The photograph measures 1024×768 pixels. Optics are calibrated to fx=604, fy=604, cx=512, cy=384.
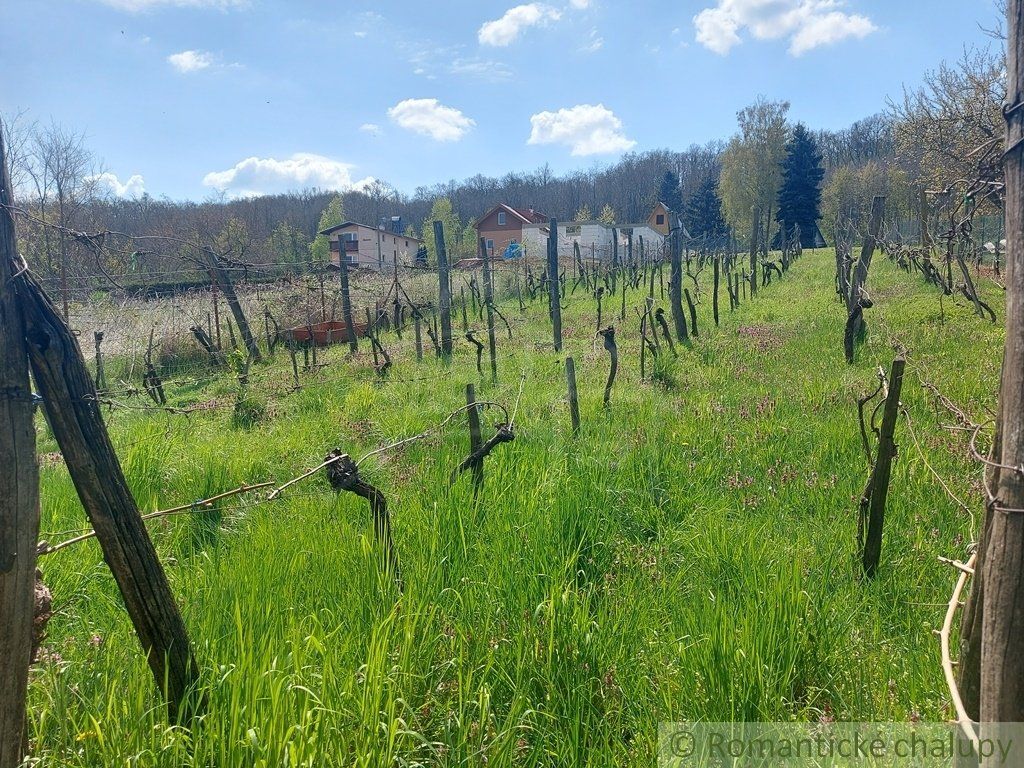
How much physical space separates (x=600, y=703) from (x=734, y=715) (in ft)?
1.65

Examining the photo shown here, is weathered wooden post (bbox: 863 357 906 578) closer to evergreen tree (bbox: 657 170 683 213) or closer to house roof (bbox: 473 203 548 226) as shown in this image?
house roof (bbox: 473 203 548 226)

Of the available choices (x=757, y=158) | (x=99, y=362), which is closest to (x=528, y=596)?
(x=99, y=362)

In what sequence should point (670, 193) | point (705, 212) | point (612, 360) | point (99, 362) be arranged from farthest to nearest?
point (670, 193), point (705, 212), point (99, 362), point (612, 360)

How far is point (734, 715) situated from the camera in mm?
2105

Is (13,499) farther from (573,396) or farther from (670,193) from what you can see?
(670,193)

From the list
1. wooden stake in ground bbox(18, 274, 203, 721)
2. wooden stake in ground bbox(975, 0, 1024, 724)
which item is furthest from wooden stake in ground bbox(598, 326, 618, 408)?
Result: wooden stake in ground bbox(975, 0, 1024, 724)

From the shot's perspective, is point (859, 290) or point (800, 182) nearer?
point (859, 290)

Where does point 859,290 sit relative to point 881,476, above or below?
above

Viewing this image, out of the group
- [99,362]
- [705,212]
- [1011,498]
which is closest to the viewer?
[1011,498]

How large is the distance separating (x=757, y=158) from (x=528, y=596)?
Answer: 6014cm

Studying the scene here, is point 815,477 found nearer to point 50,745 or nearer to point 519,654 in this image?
point 519,654

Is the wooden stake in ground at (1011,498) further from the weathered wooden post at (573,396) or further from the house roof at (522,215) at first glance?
the house roof at (522,215)

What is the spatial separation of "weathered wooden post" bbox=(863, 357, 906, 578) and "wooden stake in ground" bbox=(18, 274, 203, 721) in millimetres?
3170

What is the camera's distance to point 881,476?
3.14 metres
